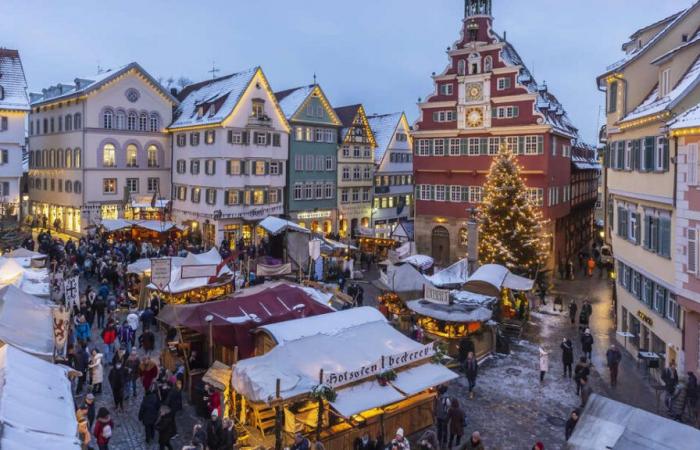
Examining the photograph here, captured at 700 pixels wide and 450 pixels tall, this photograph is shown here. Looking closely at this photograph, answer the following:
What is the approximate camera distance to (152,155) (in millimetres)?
53625

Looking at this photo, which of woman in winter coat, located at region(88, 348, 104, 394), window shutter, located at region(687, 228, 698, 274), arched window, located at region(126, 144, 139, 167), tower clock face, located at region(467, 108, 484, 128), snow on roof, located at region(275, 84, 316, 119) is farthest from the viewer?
snow on roof, located at region(275, 84, 316, 119)

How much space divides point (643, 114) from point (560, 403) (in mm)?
11481

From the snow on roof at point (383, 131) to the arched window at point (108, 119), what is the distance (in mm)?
26851

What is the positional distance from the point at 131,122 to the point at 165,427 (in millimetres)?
42573

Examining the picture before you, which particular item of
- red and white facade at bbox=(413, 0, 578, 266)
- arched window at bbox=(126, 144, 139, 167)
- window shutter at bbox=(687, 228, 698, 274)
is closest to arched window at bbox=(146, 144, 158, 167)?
arched window at bbox=(126, 144, 139, 167)

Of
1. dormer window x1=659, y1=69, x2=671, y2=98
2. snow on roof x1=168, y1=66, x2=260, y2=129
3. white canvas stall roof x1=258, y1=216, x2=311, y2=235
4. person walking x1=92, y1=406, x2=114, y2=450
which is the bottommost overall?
person walking x1=92, y1=406, x2=114, y2=450

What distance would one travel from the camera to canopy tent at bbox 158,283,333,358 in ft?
58.6

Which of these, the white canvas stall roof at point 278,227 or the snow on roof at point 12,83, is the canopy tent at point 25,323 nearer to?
the white canvas stall roof at point 278,227

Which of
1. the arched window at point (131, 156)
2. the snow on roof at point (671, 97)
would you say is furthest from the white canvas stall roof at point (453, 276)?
the arched window at point (131, 156)

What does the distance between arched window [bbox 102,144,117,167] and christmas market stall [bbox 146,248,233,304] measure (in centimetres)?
2738

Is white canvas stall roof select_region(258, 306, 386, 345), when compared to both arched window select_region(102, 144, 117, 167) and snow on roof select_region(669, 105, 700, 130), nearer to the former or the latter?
snow on roof select_region(669, 105, 700, 130)

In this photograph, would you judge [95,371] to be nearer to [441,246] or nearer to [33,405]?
[33,405]

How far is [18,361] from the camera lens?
12820 mm

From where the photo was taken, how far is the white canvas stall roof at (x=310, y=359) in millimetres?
13734
